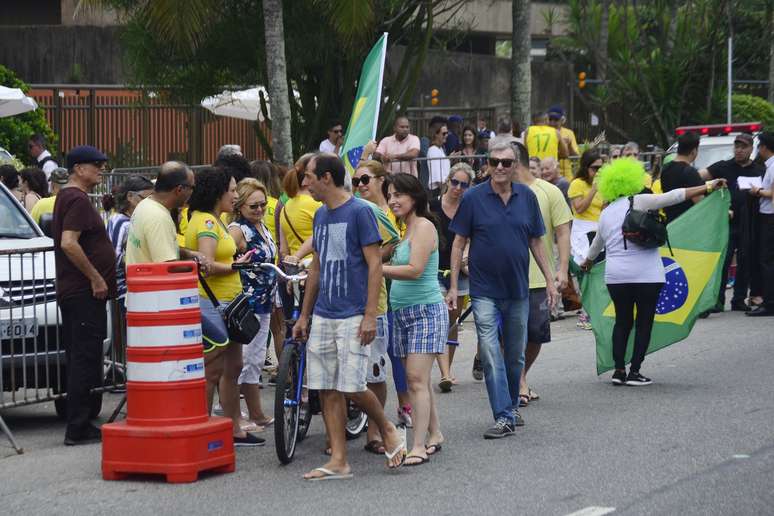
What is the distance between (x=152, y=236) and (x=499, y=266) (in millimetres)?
2355

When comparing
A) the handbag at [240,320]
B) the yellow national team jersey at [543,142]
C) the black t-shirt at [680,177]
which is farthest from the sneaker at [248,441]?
the yellow national team jersey at [543,142]

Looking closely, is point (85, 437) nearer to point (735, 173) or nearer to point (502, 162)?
point (502, 162)

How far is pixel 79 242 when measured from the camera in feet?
30.5

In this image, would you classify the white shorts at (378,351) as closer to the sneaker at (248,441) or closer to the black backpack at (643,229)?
the sneaker at (248,441)

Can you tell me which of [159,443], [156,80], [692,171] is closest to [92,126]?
[156,80]

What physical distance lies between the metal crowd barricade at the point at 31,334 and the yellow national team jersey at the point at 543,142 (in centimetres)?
1007

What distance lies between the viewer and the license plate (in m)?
9.73

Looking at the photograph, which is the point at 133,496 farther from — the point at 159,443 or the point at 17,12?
the point at 17,12

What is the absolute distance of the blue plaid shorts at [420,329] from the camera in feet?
28.4

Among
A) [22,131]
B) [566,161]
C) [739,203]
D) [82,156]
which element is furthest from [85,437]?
[22,131]

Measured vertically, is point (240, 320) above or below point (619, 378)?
above

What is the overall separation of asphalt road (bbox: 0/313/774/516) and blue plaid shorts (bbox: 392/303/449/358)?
72 cm

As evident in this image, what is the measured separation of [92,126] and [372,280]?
63.2 feet

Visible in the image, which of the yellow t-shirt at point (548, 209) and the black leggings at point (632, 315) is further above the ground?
the yellow t-shirt at point (548, 209)
